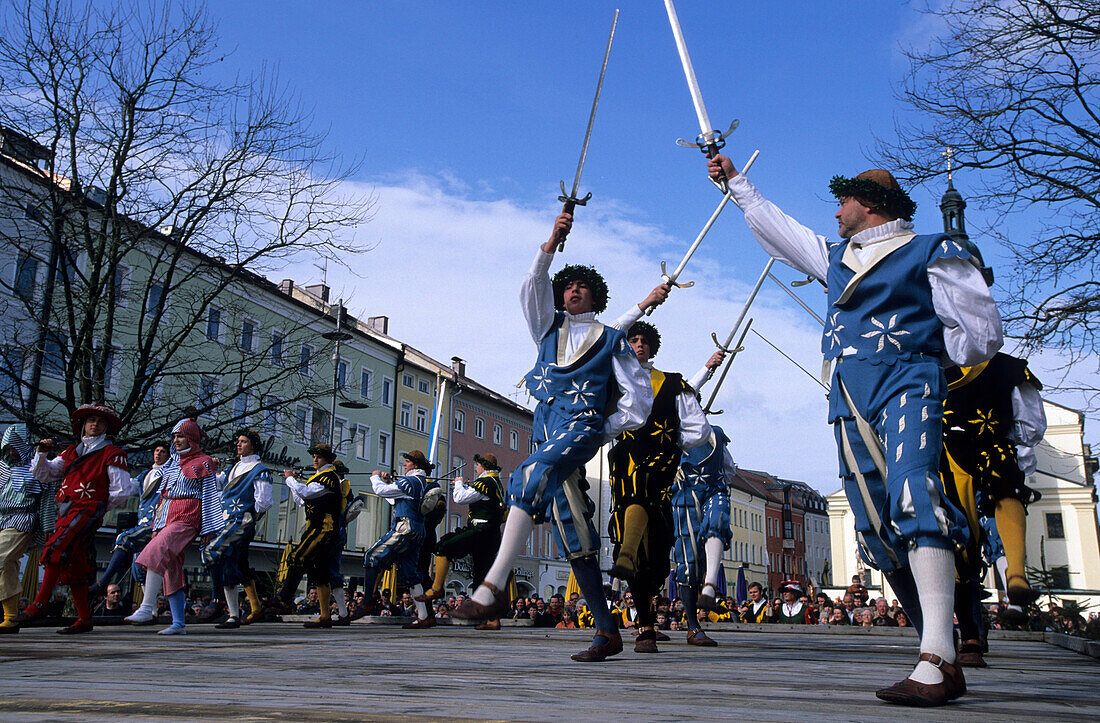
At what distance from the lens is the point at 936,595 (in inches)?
134

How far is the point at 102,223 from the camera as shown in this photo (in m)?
17.6

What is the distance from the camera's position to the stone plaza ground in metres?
2.36

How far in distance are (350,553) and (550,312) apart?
4522cm

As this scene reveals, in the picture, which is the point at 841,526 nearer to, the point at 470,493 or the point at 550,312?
the point at 470,493

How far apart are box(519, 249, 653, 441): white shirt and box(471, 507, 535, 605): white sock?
0.78 m

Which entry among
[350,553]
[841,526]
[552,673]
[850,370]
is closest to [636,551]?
[552,673]

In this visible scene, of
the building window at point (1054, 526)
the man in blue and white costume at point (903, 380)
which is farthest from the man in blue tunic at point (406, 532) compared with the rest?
the building window at point (1054, 526)

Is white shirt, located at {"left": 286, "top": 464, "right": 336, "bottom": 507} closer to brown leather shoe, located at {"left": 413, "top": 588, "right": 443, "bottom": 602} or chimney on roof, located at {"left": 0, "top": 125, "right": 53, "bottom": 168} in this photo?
brown leather shoe, located at {"left": 413, "top": 588, "right": 443, "bottom": 602}

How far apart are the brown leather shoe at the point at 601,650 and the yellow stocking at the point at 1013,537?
2.88 m

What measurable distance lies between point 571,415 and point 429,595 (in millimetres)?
8356

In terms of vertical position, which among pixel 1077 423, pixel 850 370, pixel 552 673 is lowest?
pixel 552 673

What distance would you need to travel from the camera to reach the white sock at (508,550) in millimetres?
4418

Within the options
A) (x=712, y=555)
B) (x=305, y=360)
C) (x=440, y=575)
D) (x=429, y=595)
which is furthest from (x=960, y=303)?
(x=305, y=360)

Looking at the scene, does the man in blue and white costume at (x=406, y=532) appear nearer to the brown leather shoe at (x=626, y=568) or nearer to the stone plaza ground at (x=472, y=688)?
the brown leather shoe at (x=626, y=568)
